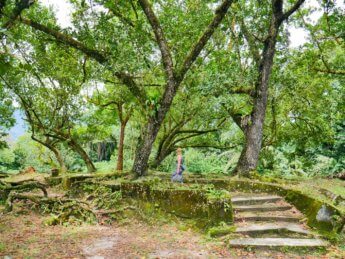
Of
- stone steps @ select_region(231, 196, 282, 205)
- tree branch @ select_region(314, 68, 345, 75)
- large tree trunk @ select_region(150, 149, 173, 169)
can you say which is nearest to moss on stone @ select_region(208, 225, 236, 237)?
stone steps @ select_region(231, 196, 282, 205)

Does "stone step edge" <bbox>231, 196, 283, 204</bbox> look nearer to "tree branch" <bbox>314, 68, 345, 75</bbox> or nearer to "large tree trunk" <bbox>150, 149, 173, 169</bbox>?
"large tree trunk" <bbox>150, 149, 173, 169</bbox>

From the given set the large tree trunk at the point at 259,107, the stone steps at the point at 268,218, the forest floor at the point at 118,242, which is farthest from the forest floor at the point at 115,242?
the large tree trunk at the point at 259,107

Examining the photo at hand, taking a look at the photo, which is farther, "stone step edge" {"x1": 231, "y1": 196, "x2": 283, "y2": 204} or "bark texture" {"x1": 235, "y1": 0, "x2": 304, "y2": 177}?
"bark texture" {"x1": 235, "y1": 0, "x2": 304, "y2": 177}

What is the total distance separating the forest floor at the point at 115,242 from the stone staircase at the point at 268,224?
24cm

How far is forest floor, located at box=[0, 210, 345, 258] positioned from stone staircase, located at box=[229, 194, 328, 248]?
243 mm

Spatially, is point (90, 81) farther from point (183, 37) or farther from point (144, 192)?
→ point (144, 192)

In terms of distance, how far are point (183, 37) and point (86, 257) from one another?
7.86m

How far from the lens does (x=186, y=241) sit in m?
7.16

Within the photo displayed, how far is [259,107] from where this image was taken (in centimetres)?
1091

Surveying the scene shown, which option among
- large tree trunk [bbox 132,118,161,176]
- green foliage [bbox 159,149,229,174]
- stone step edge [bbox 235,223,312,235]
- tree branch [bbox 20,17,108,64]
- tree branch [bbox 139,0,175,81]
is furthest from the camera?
green foliage [bbox 159,149,229,174]

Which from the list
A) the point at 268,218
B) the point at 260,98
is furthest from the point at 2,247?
the point at 260,98

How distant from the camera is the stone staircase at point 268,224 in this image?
652cm

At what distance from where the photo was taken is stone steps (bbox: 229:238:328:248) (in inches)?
250

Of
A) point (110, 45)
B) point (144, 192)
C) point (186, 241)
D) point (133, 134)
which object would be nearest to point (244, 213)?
point (186, 241)
